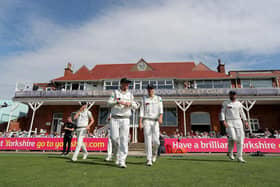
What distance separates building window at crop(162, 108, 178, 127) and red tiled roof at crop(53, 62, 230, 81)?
4163 mm

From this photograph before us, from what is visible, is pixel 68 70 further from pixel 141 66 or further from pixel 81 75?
Answer: pixel 141 66

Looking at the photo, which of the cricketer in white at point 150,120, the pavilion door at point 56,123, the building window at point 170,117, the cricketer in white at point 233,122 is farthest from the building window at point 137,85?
the cricketer in white at point 150,120

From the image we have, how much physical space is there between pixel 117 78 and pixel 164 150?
12939 millimetres

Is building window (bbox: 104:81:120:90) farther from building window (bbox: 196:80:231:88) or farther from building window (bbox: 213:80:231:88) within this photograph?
building window (bbox: 213:80:231:88)

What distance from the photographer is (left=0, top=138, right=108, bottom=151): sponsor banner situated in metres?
12.4

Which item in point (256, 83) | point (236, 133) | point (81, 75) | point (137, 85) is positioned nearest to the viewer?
point (236, 133)

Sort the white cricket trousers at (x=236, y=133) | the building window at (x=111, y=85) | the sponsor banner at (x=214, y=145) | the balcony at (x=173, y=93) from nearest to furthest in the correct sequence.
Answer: the white cricket trousers at (x=236, y=133), the sponsor banner at (x=214, y=145), the balcony at (x=173, y=93), the building window at (x=111, y=85)

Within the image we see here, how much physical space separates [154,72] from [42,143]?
613 inches

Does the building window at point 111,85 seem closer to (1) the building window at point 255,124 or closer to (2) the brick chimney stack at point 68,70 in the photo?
(2) the brick chimney stack at point 68,70

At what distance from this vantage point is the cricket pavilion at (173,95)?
17.9 meters

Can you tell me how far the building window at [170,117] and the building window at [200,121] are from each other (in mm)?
1902

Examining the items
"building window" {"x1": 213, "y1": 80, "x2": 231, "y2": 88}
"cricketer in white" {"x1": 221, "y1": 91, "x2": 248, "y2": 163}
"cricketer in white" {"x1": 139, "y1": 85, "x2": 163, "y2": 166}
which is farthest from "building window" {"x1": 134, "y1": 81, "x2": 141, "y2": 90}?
"cricketer in white" {"x1": 139, "y1": 85, "x2": 163, "y2": 166}

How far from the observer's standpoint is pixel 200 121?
65.4ft

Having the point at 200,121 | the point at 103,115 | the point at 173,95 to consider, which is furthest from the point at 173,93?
the point at 103,115
